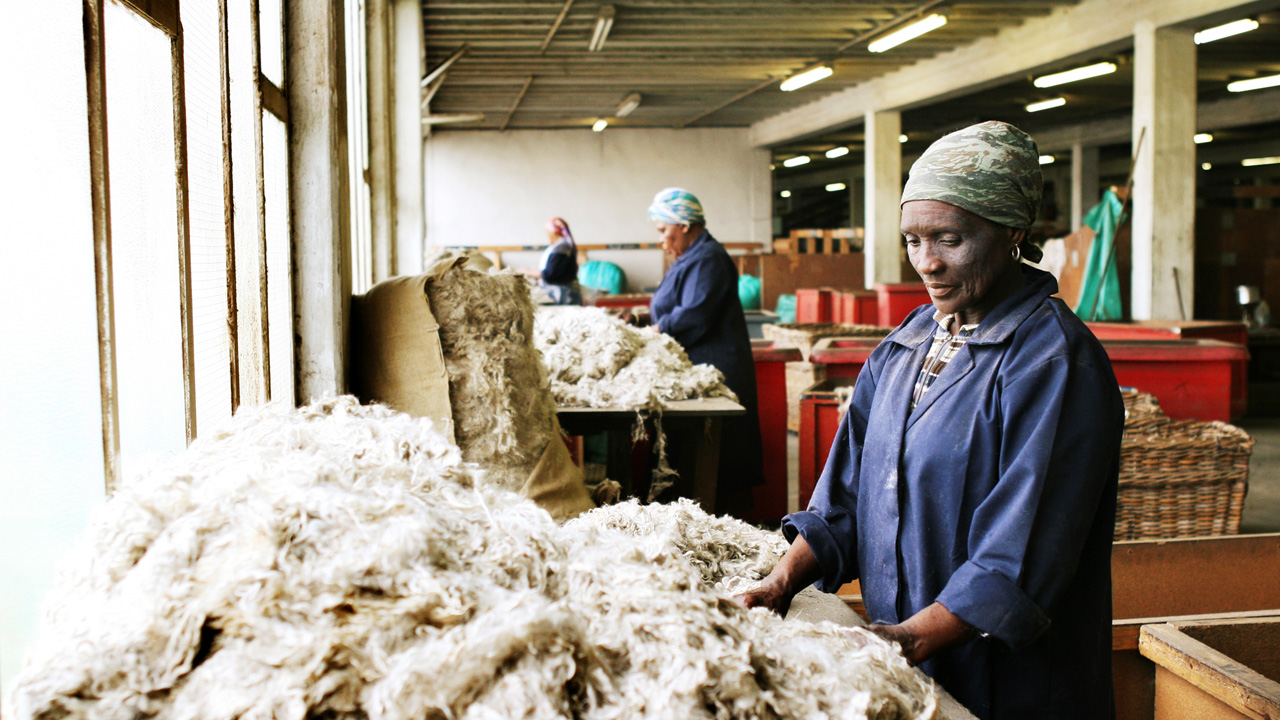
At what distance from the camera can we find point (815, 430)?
15.9 ft

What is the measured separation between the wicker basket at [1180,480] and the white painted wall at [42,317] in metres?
4.19

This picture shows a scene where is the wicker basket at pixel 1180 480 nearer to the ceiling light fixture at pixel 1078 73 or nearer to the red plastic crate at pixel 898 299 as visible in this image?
the red plastic crate at pixel 898 299

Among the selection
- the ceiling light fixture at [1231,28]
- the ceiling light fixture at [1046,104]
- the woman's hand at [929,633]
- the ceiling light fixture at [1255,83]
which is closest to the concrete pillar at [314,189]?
the woman's hand at [929,633]

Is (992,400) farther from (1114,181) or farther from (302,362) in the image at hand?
(1114,181)

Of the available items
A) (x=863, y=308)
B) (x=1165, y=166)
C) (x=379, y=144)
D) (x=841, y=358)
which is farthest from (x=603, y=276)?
(x=379, y=144)

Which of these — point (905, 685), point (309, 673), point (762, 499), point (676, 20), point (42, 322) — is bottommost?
point (762, 499)

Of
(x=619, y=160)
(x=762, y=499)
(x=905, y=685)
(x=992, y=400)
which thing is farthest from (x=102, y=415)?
(x=619, y=160)

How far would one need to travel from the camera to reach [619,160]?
16.9 m

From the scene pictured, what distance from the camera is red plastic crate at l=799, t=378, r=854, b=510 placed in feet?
15.8

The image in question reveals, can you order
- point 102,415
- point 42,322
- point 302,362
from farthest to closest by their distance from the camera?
point 302,362 → point 102,415 → point 42,322

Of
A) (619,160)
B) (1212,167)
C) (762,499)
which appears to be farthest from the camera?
(1212,167)

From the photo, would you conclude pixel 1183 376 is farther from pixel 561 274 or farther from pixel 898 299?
pixel 898 299

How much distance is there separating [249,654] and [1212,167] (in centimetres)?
2311

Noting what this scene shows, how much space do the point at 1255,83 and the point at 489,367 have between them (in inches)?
567
